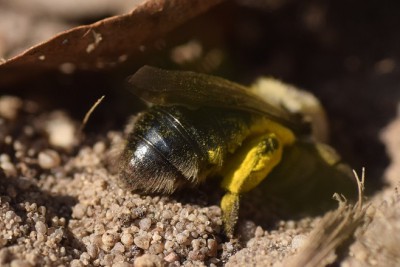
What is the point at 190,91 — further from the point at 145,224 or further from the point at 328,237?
the point at 328,237

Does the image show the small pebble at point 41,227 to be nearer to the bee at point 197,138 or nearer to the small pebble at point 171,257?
the bee at point 197,138

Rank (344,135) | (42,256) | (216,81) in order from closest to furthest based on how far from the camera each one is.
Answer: (42,256) → (216,81) → (344,135)

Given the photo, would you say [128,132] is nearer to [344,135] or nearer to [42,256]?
[42,256]

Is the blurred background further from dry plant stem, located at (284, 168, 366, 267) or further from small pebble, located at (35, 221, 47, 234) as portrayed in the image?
small pebble, located at (35, 221, 47, 234)

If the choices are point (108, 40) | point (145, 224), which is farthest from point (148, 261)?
point (108, 40)

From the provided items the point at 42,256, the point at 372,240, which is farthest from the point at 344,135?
the point at 42,256

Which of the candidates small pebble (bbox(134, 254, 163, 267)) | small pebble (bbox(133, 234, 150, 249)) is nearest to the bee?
small pebble (bbox(133, 234, 150, 249))
